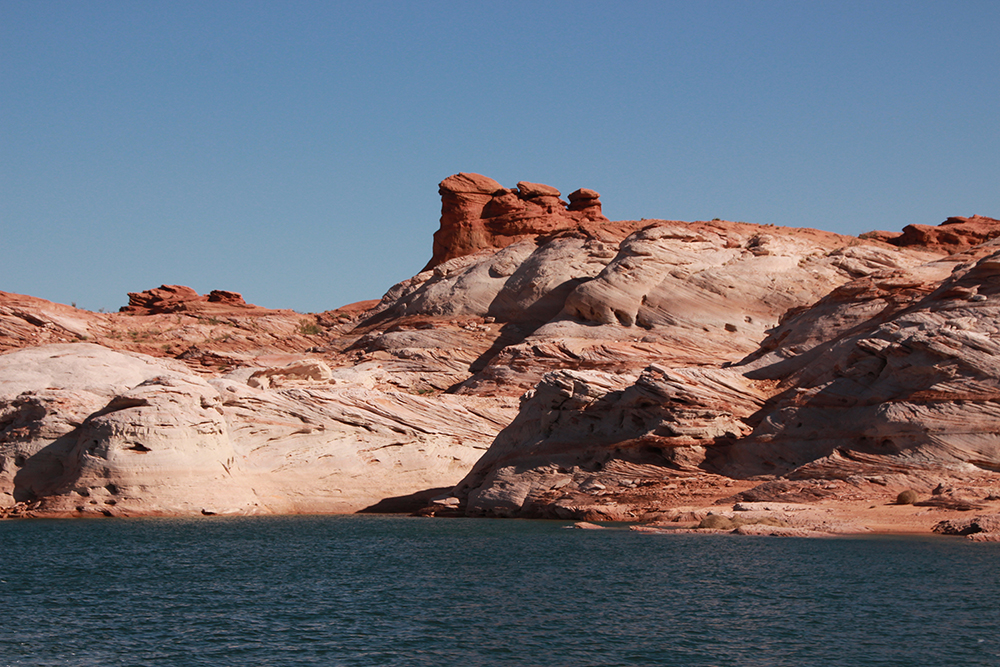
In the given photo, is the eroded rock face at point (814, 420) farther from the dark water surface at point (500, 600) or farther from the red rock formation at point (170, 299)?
the red rock formation at point (170, 299)

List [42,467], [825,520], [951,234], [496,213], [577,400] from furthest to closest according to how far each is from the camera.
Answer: [496,213] → [951,234] → [42,467] → [577,400] → [825,520]

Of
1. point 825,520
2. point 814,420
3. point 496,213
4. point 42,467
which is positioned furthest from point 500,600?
point 496,213

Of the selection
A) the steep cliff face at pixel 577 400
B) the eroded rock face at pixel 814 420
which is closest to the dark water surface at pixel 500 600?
the eroded rock face at pixel 814 420

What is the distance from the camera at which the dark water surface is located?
17.9 meters

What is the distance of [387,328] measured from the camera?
71.8 metres

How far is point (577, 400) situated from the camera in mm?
40625

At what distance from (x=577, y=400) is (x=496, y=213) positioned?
169ft

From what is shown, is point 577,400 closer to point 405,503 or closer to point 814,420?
point 814,420

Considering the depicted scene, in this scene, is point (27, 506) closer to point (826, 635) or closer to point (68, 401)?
point (68, 401)

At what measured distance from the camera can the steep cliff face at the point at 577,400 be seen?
3528 centimetres

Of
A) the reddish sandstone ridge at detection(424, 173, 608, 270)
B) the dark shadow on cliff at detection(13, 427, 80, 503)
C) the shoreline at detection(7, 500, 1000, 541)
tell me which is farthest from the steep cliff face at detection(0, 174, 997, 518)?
the reddish sandstone ridge at detection(424, 173, 608, 270)

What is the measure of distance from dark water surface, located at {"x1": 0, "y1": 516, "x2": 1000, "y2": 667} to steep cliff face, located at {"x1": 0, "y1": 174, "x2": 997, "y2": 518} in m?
5.67

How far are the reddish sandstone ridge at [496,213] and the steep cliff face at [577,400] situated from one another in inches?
802

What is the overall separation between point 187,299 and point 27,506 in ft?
175
